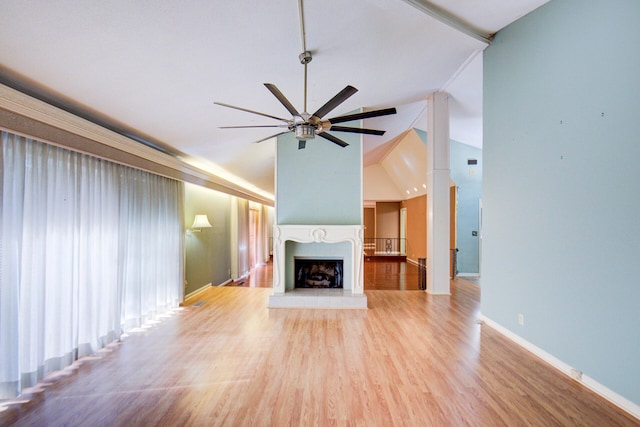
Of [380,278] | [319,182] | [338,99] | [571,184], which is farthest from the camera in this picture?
[380,278]

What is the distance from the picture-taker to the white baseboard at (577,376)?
6.84 feet

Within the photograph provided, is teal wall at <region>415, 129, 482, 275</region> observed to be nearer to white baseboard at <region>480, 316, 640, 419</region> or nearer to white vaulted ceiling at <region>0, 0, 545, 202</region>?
white vaulted ceiling at <region>0, 0, 545, 202</region>

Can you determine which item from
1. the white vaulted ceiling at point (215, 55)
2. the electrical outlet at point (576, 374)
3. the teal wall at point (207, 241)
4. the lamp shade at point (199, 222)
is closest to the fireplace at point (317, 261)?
the lamp shade at point (199, 222)

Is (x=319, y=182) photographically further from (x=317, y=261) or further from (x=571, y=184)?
(x=571, y=184)

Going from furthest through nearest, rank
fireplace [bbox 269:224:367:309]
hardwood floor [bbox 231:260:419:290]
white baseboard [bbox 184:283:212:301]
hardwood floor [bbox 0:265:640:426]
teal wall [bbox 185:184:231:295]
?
1. hardwood floor [bbox 231:260:419:290]
2. teal wall [bbox 185:184:231:295]
3. white baseboard [bbox 184:283:212:301]
4. fireplace [bbox 269:224:367:309]
5. hardwood floor [bbox 0:265:640:426]

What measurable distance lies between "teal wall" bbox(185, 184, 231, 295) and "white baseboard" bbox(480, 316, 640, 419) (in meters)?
5.28

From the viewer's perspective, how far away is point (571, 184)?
2.61 meters

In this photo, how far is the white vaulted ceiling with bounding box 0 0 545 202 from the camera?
185cm

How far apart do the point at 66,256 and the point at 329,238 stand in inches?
135

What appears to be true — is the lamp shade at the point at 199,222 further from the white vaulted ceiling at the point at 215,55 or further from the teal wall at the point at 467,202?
the teal wall at the point at 467,202

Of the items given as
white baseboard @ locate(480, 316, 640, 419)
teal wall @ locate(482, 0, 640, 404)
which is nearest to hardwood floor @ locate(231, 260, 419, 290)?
teal wall @ locate(482, 0, 640, 404)

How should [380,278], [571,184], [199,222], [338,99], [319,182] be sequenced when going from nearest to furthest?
1. [338,99]
2. [571,184]
3. [319,182]
4. [199,222]
5. [380,278]

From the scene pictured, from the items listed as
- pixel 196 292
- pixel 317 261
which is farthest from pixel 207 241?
pixel 317 261

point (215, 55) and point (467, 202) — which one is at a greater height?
point (215, 55)
